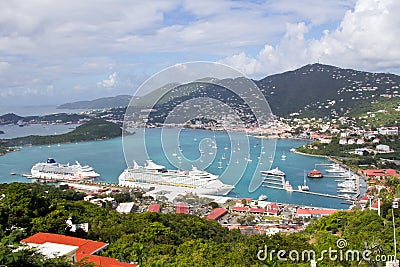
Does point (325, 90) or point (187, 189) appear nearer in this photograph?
point (187, 189)

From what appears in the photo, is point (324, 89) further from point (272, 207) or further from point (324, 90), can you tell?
point (272, 207)

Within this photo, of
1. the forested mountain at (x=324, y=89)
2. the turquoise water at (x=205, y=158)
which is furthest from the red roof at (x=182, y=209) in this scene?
the forested mountain at (x=324, y=89)

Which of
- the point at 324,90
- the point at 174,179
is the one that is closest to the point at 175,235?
the point at 174,179

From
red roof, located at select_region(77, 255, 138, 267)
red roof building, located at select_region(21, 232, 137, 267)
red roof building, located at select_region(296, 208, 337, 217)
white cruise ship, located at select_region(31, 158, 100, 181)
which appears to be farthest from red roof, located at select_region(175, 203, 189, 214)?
white cruise ship, located at select_region(31, 158, 100, 181)

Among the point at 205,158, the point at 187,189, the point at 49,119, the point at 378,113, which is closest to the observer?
the point at 205,158

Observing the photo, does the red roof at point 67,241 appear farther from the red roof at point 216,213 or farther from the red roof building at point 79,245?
the red roof at point 216,213

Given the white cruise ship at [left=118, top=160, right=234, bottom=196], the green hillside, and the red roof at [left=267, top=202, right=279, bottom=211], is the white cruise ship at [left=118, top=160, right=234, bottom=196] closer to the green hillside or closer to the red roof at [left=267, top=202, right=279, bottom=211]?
the red roof at [left=267, top=202, right=279, bottom=211]

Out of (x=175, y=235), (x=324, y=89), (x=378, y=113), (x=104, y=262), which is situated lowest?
(x=175, y=235)
